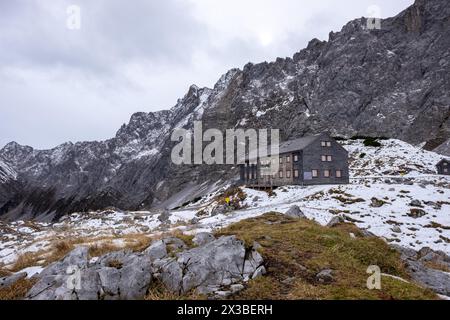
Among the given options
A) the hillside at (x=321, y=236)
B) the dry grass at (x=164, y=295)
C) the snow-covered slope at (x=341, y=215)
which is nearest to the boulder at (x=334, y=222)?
the hillside at (x=321, y=236)

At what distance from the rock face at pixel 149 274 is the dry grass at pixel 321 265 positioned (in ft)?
2.33

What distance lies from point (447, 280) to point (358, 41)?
595 feet

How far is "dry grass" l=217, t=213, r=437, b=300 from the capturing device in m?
8.72

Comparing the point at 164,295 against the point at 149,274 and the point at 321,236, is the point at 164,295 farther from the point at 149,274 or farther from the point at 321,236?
the point at 321,236

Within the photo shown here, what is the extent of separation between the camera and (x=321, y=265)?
10.7m

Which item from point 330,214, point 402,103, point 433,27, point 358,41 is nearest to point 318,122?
point 402,103

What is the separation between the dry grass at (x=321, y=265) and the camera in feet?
28.6

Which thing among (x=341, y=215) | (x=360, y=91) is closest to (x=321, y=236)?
(x=341, y=215)

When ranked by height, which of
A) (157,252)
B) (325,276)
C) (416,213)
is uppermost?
(416,213)

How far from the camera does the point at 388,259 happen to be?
12391 millimetres

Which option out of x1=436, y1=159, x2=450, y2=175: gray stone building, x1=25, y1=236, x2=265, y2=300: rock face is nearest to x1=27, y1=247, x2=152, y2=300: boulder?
x1=25, y1=236, x2=265, y2=300: rock face

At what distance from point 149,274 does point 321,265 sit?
552cm

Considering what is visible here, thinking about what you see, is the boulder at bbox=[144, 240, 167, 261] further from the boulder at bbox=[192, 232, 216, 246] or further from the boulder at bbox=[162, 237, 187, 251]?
the boulder at bbox=[192, 232, 216, 246]

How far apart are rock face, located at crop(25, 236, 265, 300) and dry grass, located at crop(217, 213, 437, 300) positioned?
71 cm
